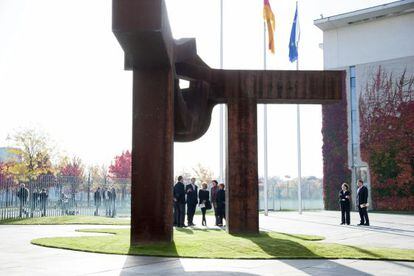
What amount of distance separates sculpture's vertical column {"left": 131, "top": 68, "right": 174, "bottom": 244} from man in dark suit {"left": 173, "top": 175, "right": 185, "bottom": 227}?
22.9 feet

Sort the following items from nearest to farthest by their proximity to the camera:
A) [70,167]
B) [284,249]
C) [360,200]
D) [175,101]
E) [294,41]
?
[284,249] < [175,101] < [360,200] < [294,41] < [70,167]

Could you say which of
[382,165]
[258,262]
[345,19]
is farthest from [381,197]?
[258,262]

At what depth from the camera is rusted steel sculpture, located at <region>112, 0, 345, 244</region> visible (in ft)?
31.4

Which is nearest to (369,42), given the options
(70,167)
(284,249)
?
(284,249)

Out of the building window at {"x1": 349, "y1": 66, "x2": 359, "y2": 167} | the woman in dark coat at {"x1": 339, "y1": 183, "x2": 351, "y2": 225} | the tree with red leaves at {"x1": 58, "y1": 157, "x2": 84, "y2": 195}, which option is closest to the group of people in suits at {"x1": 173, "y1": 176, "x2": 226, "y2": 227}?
the woman in dark coat at {"x1": 339, "y1": 183, "x2": 351, "y2": 225}

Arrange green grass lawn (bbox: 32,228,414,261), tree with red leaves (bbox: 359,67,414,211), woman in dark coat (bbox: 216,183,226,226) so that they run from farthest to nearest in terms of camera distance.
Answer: tree with red leaves (bbox: 359,67,414,211) → woman in dark coat (bbox: 216,183,226,226) → green grass lawn (bbox: 32,228,414,261)

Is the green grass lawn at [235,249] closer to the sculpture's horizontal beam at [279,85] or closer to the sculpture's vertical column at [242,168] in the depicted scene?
the sculpture's vertical column at [242,168]

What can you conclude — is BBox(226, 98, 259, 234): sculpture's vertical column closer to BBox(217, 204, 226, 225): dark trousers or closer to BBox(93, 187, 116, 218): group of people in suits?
BBox(217, 204, 226, 225): dark trousers

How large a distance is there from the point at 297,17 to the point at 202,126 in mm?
16321

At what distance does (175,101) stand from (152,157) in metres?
1.98

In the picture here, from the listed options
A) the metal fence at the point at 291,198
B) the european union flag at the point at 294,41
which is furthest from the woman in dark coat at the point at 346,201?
the metal fence at the point at 291,198

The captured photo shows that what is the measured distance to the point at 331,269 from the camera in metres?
7.95

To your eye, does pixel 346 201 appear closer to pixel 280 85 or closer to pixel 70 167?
pixel 280 85

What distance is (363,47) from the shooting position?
113 feet
